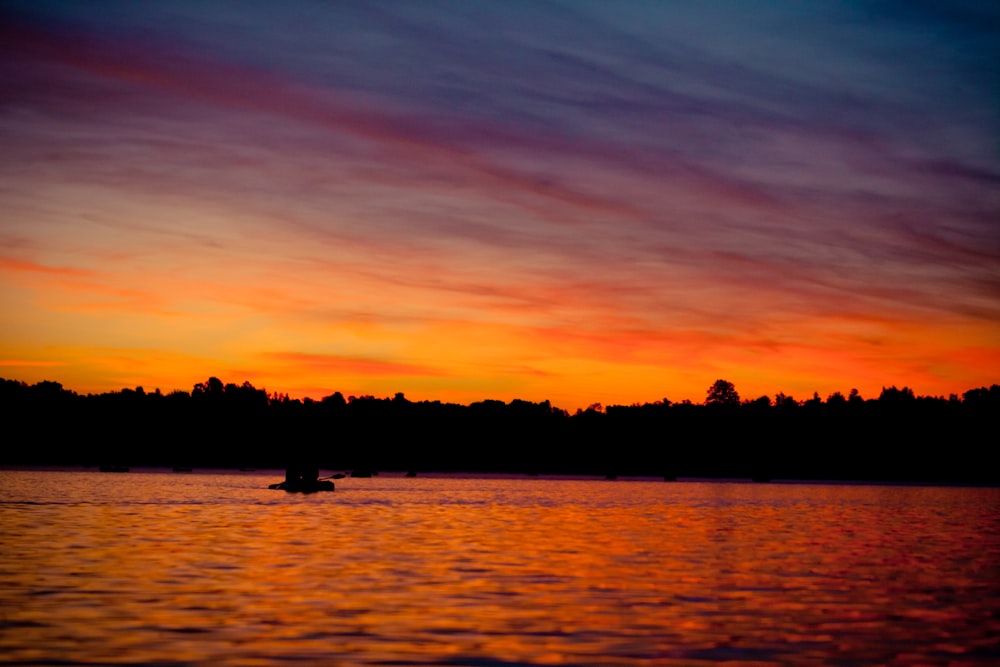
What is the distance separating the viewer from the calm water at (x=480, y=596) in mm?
23547

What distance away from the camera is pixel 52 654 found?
22203 mm

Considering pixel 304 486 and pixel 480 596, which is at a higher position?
pixel 304 486

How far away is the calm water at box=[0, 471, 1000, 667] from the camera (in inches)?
927

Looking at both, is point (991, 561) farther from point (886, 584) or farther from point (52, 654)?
point (52, 654)

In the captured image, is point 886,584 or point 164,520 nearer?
point 886,584

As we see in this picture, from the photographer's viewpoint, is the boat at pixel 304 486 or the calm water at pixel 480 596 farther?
the boat at pixel 304 486

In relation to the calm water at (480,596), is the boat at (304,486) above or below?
above

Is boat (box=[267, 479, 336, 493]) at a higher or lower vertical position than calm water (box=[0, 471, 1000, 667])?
higher

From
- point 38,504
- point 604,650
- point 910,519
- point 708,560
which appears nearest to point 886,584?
point 708,560

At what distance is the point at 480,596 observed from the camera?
104 ft

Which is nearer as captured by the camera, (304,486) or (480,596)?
(480,596)

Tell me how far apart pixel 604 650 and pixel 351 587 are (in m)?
11.4

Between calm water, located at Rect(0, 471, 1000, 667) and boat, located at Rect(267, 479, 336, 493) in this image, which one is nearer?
calm water, located at Rect(0, 471, 1000, 667)

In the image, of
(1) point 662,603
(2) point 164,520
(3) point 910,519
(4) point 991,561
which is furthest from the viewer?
(3) point 910,519
